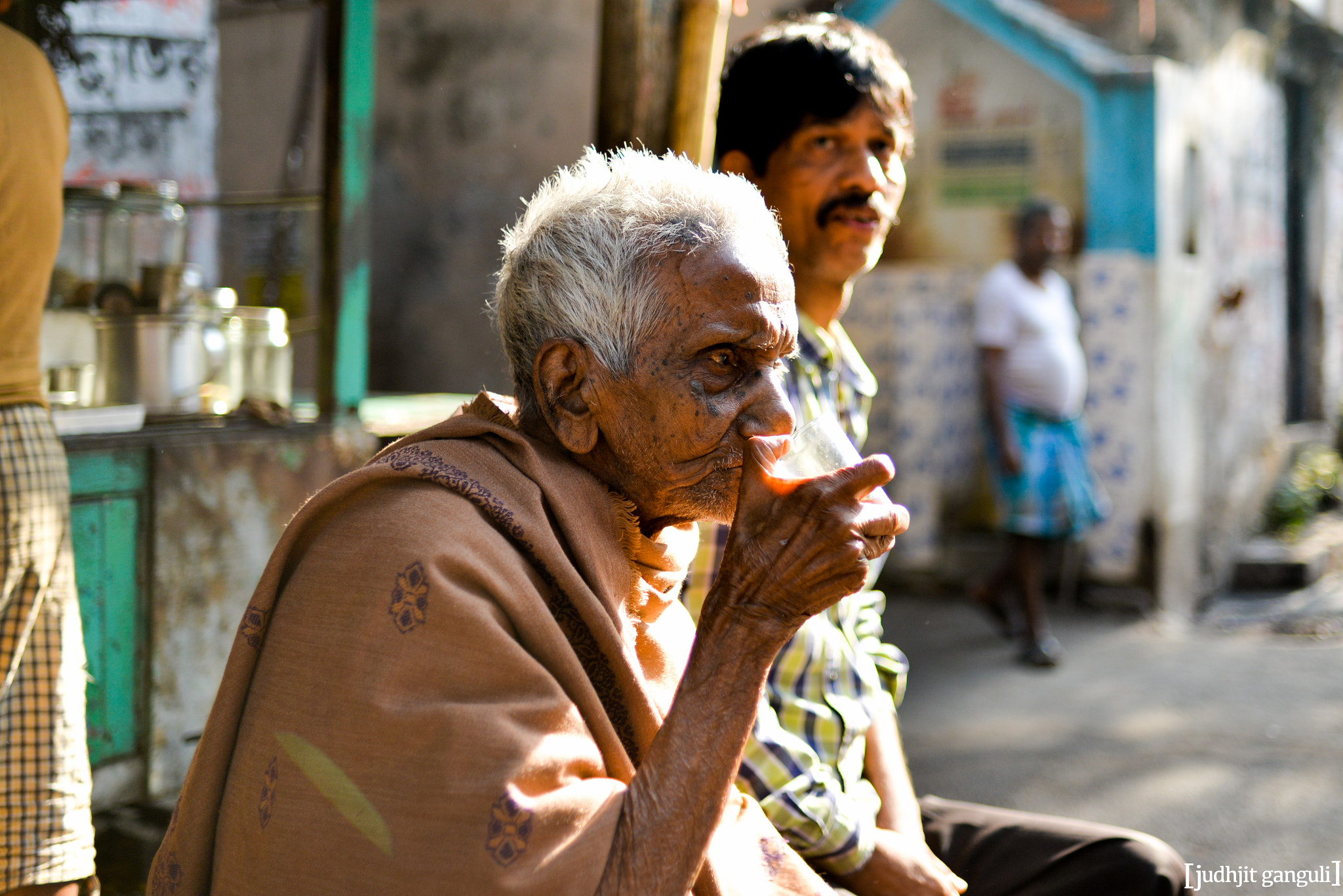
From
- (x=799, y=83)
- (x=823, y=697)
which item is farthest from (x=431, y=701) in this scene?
(x=799, y=83)

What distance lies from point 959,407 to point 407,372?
4711 millimetres

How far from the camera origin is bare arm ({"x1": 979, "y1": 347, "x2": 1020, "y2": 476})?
6.71 metres

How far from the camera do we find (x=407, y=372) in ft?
33.5

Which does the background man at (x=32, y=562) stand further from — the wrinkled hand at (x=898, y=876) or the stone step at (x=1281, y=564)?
the stone step at (x=1281, y=564)

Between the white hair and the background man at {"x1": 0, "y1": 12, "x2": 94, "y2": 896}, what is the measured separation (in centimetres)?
164

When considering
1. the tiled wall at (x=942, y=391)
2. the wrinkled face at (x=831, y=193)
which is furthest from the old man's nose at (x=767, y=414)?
the tiled wall at (x=942, y=391)

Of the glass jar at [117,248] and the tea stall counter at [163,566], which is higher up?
the glass jar at [117,248]

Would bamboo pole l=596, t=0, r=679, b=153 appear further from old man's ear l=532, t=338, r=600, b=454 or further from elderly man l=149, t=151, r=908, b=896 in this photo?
old man's ear l=532, t=338, r=600, b=454

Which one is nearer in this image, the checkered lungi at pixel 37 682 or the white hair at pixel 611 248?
the white hair at pixel 611 248

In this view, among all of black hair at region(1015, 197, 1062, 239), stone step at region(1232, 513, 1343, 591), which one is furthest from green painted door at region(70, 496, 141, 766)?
stone step at region(1232, 513, 1343, 591)

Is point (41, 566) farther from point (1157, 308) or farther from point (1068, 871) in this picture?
point (1157, 308)

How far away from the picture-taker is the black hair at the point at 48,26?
3887mm

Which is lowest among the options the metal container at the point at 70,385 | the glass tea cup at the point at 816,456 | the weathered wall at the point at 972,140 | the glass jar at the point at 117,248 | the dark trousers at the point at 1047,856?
the dark trousers at the point at 1047,856

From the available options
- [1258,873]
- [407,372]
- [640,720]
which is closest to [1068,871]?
[640,720]
